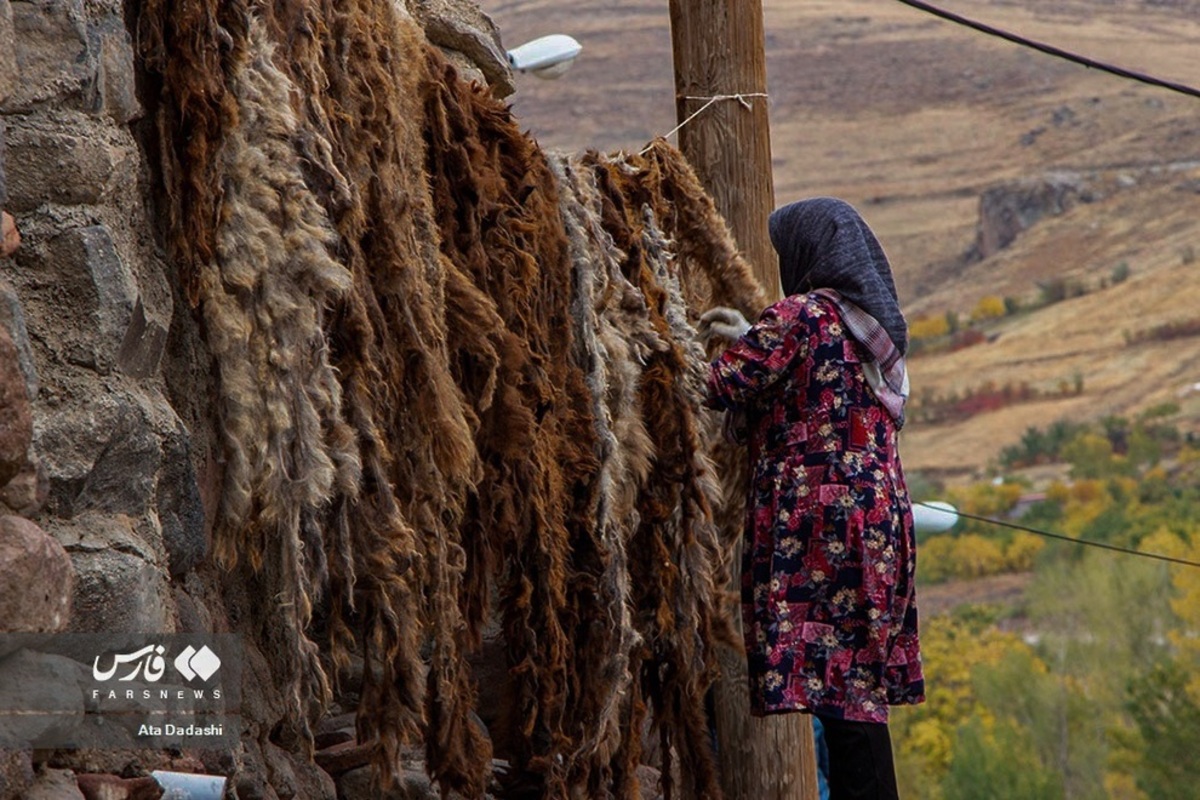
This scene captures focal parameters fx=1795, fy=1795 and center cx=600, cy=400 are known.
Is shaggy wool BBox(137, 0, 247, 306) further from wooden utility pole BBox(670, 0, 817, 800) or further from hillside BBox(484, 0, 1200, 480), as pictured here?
hillside BBox(484, 0, 1200, 480)

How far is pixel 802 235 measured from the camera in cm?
394

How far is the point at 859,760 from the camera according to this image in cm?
381

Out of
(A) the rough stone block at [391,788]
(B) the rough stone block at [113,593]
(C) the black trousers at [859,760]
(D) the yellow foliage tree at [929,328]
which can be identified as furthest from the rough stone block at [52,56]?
(D) the yellow foliage tree at [929,328]

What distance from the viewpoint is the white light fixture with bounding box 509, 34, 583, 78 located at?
520 cm

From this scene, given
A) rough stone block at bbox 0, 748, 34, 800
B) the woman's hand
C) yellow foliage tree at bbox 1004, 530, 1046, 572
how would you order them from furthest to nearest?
yellow foliage tree at bbox 1004, 530, 1046, 572
the woman's hand
rough stone block at bbox 0, 748, 34, 800

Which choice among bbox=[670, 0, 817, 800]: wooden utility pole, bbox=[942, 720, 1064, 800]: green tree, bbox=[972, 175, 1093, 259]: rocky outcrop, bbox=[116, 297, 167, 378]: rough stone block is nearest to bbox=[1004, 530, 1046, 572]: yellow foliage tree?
bbox=[942, 720, 1064, 800]: green tree

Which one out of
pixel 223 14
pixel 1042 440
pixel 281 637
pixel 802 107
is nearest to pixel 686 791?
pixel 281 637

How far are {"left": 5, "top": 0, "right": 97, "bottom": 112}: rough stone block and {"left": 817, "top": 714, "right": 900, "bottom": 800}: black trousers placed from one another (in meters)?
2.09

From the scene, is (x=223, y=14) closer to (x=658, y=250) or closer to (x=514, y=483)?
(x=514, y=483)

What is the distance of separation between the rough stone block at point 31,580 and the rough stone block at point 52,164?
1.61 ft

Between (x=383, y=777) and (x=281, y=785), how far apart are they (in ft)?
0.59

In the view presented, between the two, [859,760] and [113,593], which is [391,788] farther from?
[859,760]

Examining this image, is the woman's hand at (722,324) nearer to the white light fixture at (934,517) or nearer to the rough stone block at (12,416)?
the rough stone block at (12,416)

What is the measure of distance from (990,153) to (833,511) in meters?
52.1
